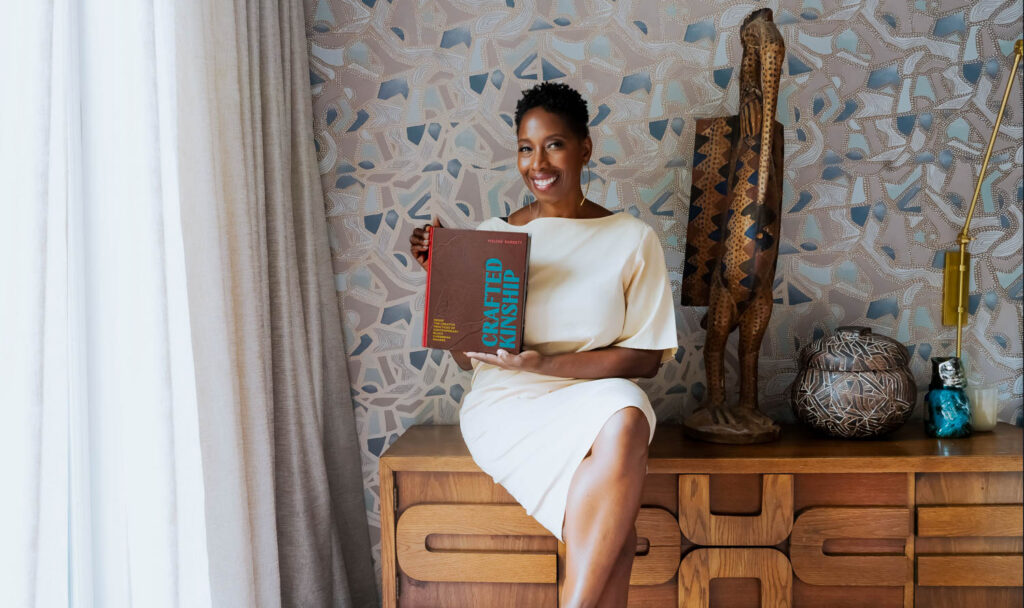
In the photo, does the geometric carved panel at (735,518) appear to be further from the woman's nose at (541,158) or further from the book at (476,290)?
the woman's nose at (541,158)

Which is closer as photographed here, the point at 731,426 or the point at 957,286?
the point at 731,426

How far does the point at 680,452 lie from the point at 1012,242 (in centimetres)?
124

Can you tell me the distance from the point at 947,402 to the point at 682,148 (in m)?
1.00

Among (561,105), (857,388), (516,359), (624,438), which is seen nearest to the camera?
(624,438)

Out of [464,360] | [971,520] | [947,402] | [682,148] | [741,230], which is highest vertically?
[682,148]

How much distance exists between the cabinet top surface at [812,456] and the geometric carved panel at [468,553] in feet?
0.37

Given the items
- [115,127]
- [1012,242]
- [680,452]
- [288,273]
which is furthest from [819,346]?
[115,127]

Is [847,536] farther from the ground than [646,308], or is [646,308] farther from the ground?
[646,308]

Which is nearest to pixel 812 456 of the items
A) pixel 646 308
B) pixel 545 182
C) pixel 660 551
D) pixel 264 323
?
pixel 660 551

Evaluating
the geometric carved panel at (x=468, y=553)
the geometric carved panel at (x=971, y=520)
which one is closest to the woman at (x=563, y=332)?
the geometric carved panel at (x=468, y=553)

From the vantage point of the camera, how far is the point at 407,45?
2.06 meters

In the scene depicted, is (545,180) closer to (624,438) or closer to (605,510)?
(624,438)

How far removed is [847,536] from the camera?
1.61m

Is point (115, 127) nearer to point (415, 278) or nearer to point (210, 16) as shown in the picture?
point (210, 16)
